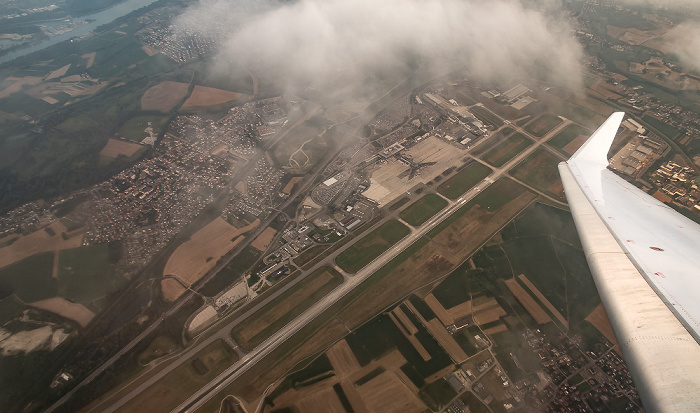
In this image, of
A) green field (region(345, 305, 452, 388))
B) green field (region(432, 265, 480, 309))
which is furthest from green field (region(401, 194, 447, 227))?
green field (region(345, 305, 452, 388))

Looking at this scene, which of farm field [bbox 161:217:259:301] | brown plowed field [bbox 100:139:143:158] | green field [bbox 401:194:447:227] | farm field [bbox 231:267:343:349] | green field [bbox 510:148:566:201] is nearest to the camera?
farm field [bbox 231:267:343:349]

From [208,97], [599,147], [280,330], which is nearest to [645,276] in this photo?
[599,147]

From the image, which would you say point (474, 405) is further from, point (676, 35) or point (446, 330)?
point (676, 35)

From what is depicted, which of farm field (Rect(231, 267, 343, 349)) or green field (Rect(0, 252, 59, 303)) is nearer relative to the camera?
farm field (Rect(231, 267, 343, 349))

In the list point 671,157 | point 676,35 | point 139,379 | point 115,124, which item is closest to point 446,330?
point 139,379

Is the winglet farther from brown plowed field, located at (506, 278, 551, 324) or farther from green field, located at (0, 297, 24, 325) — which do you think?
green field, located at (0, 297, 24, 325)

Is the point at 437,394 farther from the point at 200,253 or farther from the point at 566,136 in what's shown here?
the point at 566,136
